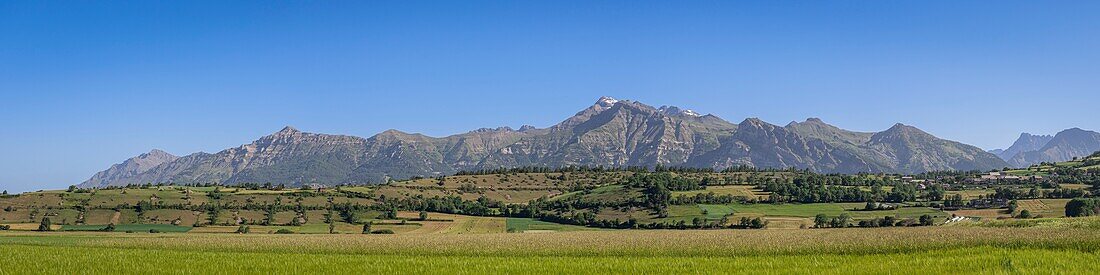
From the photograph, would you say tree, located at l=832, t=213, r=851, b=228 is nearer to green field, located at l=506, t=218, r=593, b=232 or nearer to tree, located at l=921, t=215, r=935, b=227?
tree, located at l=921, t=215, r=935, b=227

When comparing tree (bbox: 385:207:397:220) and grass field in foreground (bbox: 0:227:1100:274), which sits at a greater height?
grass field in foreground (bbox: 0:227:1100:274)

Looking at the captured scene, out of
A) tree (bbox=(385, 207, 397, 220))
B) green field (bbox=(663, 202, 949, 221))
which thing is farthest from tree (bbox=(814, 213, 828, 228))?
tree (bbox=(385, 207, 397, 220))

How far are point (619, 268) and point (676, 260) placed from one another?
17.9 feet

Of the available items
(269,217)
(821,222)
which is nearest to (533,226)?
(821,222)

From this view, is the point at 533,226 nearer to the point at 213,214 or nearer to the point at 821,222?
the point at 821,222

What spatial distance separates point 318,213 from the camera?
7800 inches

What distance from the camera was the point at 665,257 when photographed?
1954 inches

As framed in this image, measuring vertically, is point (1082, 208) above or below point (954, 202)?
below

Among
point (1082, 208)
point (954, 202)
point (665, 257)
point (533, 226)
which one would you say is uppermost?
point (954, 202)

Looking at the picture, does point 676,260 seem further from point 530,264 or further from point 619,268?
point 530,264

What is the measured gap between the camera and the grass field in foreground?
128 ft

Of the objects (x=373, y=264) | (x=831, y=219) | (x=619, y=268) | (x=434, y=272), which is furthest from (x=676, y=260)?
(x=831, y=219)

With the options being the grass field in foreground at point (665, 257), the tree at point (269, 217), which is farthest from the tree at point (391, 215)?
the grass field in foreground at point (665, 257)

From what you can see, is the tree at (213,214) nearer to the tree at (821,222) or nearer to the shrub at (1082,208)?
the tree at (821,222)
